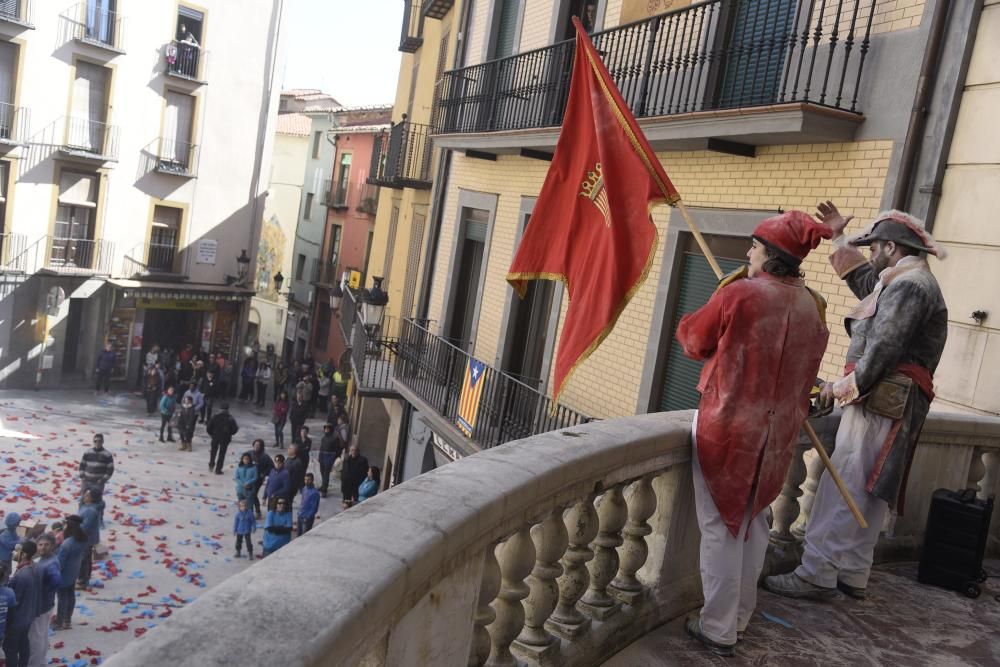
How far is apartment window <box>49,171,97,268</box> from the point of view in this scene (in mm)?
30656

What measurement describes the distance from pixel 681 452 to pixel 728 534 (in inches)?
15.7

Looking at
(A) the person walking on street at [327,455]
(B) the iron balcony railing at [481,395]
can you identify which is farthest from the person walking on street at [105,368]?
(B) the iron balcony railing at [481,395]

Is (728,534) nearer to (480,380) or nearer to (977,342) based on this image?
→ (977,342)

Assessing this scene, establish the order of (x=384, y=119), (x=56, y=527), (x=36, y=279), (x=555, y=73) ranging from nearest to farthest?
1. (x=56, y=527)
2. (x=555, y=73)
3. (x=36, y=279)
4. (x=384, y=119)

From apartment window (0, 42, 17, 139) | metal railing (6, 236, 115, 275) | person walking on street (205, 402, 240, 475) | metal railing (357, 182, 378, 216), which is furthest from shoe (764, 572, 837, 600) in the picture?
A: metal railing (357, 182, 378, 216)

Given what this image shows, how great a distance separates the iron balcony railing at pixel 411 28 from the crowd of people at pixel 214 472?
32.1ft

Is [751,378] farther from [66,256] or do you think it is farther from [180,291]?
[180,291]

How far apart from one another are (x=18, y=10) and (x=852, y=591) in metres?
30.7

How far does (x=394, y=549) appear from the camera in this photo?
2.08m

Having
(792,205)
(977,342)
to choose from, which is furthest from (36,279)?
(977,342)

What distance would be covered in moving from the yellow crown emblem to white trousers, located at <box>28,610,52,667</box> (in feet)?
25.6

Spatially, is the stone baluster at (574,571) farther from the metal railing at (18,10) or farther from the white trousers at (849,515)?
the metal railing at (18,10)

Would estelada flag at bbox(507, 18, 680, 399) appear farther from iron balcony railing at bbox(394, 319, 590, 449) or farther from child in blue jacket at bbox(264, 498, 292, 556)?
child in blue jacket at bbox(264, 498, 292, 556)

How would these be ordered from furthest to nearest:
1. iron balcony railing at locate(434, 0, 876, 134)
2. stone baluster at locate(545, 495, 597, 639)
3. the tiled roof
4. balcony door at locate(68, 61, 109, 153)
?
the tiled roof → balcony door at locate(68, 61, 109, 153) → iron balcony railing at locate(434, 0, 876, 134) → stone baluster at locate(545, 495, 597, 639)
